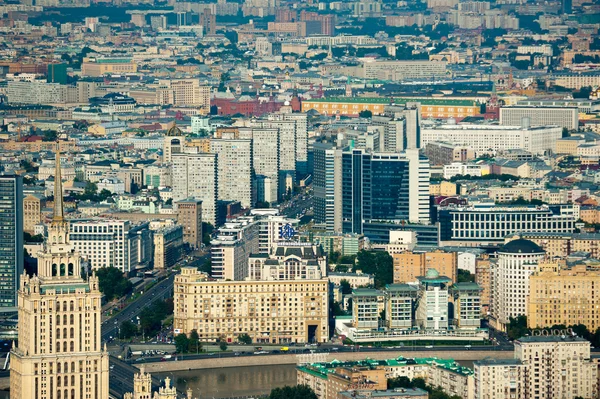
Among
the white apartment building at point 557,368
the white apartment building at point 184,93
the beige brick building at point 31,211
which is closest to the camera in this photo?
the white apartment building at point 557,368

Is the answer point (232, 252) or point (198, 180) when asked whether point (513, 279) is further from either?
point (198, 180)

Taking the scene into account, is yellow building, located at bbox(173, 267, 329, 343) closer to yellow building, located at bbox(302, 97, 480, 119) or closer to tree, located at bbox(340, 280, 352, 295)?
tree, located at bbox(340, 280, 352, 295)

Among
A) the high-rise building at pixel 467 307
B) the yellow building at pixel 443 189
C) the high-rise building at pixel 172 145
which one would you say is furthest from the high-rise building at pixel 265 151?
the high-rise building at pixel 467 307

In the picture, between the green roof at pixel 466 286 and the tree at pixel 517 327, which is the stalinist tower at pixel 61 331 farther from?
the green roof at pixel 466 286

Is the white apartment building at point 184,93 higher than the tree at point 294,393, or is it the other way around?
the white apartment building at point 184,93

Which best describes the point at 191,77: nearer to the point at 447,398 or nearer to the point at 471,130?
the point at 471,130

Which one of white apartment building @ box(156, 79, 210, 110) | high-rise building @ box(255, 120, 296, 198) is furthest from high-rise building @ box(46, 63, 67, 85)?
high-rise building @ box(255, 120, 296, 198)

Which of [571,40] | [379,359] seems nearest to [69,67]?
[571,40]
